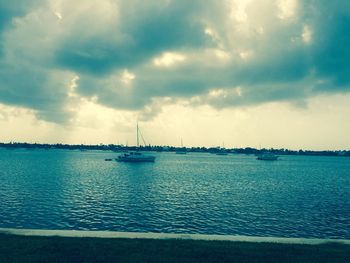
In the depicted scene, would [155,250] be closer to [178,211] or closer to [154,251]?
[154,251]

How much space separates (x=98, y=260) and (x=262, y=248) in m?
7.33

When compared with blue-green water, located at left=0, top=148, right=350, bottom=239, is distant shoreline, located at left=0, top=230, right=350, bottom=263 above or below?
above

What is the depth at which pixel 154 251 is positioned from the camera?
46.2ft

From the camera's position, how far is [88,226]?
1192 inches

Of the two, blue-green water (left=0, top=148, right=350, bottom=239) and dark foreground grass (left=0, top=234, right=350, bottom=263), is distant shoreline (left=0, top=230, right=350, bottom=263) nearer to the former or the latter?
dark foreground grass (left=0, top=234, right=350, bottom=263)

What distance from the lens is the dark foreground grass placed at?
13.2 m

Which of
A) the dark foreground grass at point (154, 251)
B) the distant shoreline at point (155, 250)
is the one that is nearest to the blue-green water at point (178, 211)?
the distant shoreline at point (155, 250)

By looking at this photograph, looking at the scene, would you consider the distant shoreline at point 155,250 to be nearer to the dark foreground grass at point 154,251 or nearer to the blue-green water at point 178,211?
the dark foreground grass at point 154,251

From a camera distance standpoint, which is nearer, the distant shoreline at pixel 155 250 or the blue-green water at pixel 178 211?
the distant shoreline at pixel 155 250

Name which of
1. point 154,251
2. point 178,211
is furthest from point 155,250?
point 178,211

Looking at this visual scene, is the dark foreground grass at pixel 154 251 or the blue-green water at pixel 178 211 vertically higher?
A: the dark foreground grass at pixel 154 251

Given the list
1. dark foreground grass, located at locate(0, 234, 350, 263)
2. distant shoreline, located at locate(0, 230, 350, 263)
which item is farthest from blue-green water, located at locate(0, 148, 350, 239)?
dark foreground grass, located at locate(0, 234, 350, 263)

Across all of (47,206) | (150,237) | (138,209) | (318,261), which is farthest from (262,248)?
(47,206)

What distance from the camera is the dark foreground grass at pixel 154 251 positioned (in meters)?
13.2
